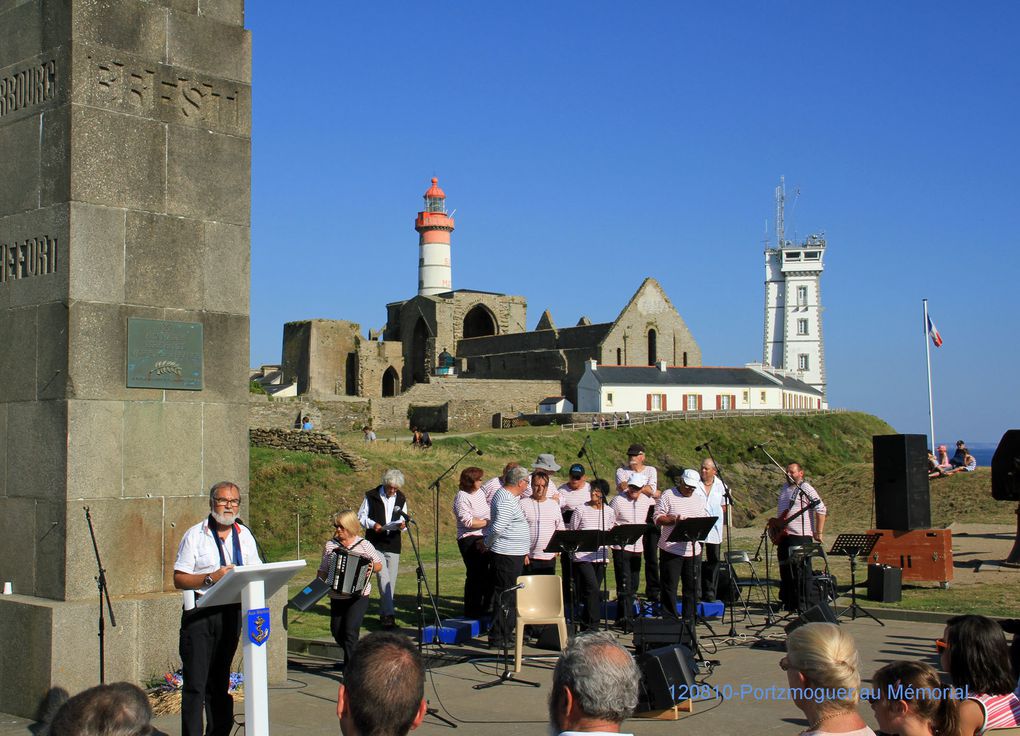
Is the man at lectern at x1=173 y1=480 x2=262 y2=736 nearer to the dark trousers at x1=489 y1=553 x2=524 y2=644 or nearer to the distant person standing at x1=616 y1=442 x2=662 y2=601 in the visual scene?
the dark trousers at x1=489 y1=553 x2=524 y2=644

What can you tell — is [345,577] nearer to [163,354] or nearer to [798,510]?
[163,354]

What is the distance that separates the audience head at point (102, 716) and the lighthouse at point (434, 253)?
81.3m

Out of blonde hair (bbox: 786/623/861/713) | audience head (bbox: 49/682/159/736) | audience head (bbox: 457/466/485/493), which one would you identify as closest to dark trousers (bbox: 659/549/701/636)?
audience head (bbox: 457/466/485/493)

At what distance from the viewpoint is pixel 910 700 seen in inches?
161

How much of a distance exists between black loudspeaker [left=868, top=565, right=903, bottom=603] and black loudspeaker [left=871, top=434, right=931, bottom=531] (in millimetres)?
1208

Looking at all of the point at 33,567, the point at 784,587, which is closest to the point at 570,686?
the point at 33,567

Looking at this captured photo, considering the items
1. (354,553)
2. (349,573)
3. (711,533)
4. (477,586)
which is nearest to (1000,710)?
(349,573)

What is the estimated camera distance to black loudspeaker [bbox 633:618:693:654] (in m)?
8.58

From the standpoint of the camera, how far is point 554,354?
66250 mm

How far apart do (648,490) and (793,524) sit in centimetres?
179

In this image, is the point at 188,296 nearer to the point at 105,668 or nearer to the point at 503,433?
the point at 105,668

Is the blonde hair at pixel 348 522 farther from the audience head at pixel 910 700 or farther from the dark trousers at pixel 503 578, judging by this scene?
the audience head at pixel 910 700

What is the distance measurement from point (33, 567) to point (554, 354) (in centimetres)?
5870

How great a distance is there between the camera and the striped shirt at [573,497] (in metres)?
11.6
